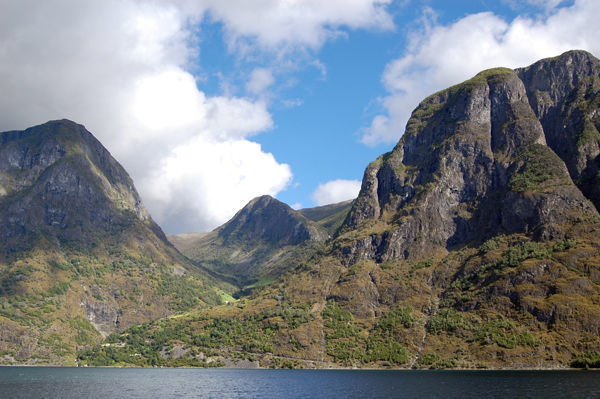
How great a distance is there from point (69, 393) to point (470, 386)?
383 feet

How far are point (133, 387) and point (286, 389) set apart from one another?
51.3m

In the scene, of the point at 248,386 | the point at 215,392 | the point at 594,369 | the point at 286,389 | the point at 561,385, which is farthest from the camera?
the point at 594,369

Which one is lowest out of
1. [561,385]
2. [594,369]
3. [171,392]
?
[594,369]

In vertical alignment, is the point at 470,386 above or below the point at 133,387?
below

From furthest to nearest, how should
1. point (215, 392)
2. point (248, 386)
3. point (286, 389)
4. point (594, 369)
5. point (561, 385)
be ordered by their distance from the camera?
1. point (594, 369)
2. point (248, 386)
3. point (286, 389)
4. point (215, 392)
5. point (561, 385)

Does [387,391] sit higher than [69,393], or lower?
lower

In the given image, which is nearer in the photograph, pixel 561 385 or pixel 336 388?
pixel 561 385

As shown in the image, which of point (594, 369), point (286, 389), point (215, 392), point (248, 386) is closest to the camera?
point (215, 392)

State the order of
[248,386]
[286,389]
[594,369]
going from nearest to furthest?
[286,389] → [248,386] → [594,369]

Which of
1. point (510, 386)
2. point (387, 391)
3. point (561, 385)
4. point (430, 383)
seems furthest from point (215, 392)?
point (561, 385)

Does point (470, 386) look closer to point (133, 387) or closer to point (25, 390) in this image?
point (133, 387)

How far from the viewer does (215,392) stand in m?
144

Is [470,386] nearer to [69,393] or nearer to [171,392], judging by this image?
[171,392]

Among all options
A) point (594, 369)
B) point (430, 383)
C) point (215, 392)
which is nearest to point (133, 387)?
point (215, 392)
